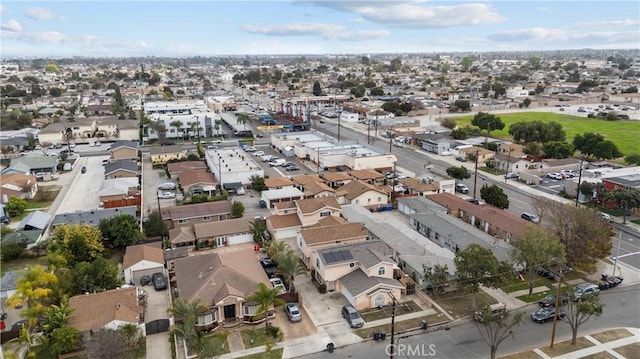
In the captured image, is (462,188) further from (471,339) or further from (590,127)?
(590,127)

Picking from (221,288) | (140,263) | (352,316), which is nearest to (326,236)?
(352,316)

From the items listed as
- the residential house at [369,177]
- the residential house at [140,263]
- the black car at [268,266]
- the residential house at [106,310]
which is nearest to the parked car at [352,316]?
the black car at [268,266]

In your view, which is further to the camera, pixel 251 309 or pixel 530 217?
pixel 530 217

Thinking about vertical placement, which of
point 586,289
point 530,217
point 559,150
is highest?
point 559,150

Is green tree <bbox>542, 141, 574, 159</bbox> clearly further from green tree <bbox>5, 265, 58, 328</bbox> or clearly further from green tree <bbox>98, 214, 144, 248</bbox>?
green tree <bbox>5, 265, 58, 328</bbox>

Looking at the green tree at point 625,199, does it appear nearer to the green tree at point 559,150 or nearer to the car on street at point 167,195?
the green tree at point 559,150

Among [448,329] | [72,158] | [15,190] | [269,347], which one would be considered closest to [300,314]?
[269,347]
